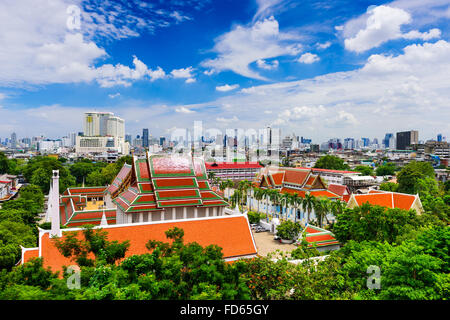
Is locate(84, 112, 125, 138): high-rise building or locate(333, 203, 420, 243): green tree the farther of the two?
locate(84, 112, 125, 138): high-rise building

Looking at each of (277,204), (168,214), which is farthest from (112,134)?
(168,214)

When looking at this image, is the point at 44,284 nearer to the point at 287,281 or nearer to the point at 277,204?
the point at 287,281

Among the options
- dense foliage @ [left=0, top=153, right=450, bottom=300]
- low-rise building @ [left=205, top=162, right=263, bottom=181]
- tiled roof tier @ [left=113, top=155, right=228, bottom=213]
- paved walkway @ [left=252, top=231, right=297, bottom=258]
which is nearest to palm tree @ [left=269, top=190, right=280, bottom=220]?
paved walkway @ [left=252, top=231, right=297, bottom=258]

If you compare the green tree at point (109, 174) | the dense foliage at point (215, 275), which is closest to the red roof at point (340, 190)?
the dense foliage at point (215, 275)

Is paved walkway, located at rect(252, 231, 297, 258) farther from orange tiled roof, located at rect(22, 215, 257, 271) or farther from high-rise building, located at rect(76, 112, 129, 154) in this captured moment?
high-rise building, located at rect(76, 112, 129, 154)

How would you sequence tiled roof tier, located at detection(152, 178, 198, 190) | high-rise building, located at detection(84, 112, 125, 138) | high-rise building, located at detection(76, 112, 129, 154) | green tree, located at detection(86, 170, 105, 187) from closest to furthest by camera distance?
tiled roof tier, located at detection(152, 178, 198, 190) < green tree, located at detection(86, 170, 105, 187) < high-rise building, located at detection(76, 112, 129, 154) < high-rise building, located at detection(84, 112, 125, 138)
